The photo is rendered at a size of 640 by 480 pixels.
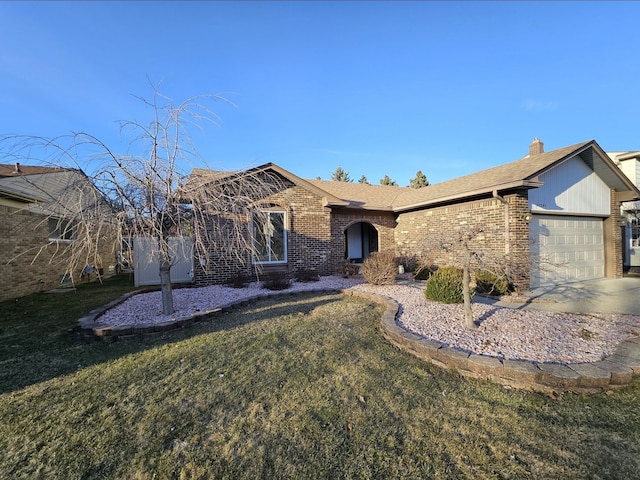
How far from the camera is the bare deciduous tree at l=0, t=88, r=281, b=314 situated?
14.6 feet

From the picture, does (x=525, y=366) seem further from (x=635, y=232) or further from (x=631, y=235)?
(x=635, y=232)

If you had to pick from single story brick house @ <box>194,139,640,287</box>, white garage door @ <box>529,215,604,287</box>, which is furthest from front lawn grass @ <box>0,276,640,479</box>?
white garage door @ <box>529,215,604,287</box>

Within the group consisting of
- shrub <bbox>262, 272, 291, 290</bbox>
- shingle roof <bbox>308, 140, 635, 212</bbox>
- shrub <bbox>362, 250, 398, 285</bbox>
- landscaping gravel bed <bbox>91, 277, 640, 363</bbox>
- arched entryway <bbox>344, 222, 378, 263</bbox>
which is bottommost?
landscaping gravel bed <bbox>91, 277, 640, 363</bbox>

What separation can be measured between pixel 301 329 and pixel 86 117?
21.7 ft

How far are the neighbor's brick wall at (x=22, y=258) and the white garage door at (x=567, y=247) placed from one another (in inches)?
495

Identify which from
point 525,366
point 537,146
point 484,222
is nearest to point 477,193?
point 484,222

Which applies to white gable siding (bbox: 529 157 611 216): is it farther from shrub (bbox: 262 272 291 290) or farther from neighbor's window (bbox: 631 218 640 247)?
shrub (bbox: 262 272 291 290)

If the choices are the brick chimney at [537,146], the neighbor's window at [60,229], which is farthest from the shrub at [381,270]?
the brick chimney at [537,146]

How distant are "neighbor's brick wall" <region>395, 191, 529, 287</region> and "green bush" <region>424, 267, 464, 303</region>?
43 cm

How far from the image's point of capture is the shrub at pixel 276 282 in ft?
28.1

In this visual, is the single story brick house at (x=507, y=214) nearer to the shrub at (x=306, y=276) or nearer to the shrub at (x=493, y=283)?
the shrub at (x=306, y=276)

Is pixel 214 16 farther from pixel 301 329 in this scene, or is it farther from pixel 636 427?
pixel 636 427

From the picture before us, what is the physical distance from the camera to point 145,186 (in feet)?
15.9

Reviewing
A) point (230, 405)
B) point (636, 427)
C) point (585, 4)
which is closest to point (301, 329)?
point (230, 405)
